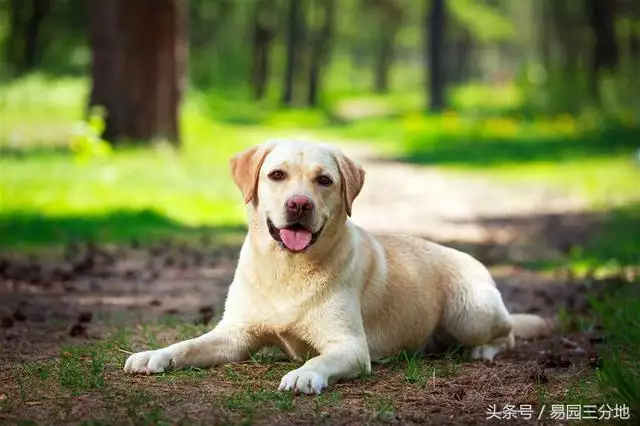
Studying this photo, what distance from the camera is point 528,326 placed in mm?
7387

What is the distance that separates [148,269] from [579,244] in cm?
537

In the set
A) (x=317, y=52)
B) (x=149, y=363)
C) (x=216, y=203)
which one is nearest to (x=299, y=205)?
(x=149, y=363)

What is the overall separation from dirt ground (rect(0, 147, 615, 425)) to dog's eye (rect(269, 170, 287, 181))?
1.07 m

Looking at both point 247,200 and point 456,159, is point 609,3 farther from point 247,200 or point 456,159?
point 247,200

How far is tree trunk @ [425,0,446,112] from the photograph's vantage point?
38062 millimetres

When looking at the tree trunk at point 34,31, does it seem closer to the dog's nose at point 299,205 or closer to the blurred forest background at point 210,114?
the blurred forest background at point 210,114

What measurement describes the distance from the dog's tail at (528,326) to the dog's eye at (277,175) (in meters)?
2.39

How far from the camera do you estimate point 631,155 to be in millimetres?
23016

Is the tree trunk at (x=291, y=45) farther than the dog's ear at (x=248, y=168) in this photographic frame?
Yes

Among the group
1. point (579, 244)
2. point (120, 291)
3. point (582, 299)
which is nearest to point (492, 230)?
point (579, 244)

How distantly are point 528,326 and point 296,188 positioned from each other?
2.53 m

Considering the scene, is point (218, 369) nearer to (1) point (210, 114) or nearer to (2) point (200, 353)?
(2) point (200, 353)

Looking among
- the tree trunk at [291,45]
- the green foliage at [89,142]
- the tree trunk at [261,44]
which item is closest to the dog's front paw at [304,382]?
the green foliage at [89,142]

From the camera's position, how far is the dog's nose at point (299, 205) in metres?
5.52
